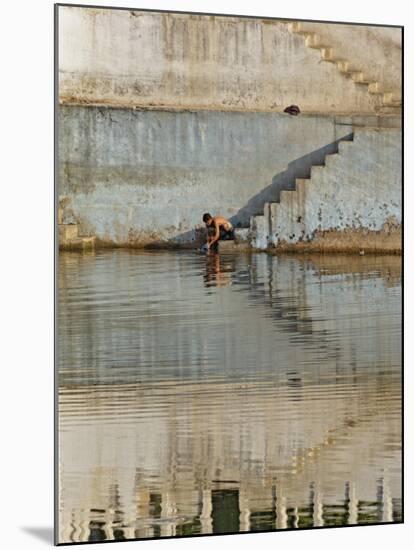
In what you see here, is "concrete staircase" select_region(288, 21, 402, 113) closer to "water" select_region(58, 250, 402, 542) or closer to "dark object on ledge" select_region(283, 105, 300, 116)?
"dark object on ledge" select_region(283, 105, 300, 116)

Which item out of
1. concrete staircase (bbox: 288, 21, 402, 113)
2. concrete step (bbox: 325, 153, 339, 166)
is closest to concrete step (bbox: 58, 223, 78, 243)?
concrete step (bbox: 325, 153, 339, 166)

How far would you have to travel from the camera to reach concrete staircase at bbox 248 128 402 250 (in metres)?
7.82

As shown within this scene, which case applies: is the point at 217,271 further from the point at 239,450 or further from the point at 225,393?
the point at 239,450

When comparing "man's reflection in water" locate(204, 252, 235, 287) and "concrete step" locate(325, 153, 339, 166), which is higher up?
"concrete step" locate(325, 153, 339, 166)

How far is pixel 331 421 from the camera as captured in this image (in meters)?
7.79

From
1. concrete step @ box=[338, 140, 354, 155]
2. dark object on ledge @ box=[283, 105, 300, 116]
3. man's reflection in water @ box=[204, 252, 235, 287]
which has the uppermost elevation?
dark object on ledge @ box=[283, 105, 300, 116]

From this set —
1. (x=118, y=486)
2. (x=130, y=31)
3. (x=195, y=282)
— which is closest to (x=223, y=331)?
(x=195, y=282)

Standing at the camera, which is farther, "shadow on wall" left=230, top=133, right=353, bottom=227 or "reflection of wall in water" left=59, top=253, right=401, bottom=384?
"shadow on wall" left=230, top=133, right=353, bottom=227

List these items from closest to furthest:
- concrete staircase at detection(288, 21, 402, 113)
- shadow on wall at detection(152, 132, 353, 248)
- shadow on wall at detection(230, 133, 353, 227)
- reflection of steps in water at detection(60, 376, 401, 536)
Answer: reflection of steps in water at detection(60, 376, 401, 536) → shadow on wall at detection(152, 132, 353, 248) → shadow on wall at detection(230, 133, 353, 227) → concrete staircase at detection(288, 21, 402, 113)

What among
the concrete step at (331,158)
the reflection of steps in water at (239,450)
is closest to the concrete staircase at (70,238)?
the reflection of steps in water at (239,450)

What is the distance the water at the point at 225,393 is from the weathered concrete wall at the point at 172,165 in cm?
19


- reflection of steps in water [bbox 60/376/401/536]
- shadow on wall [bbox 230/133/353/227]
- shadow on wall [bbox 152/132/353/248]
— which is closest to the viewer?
reflection of steps in water [bbox 60/376/401/536]

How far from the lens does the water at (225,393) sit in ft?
24.2

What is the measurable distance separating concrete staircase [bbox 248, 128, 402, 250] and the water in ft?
0.51
